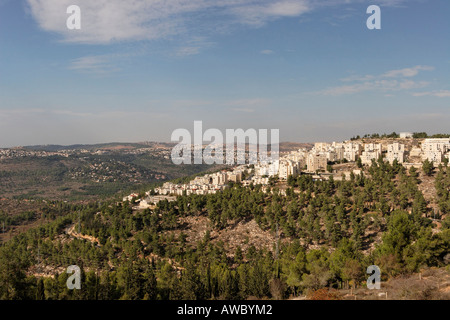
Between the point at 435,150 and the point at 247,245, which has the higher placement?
the point at 435,150

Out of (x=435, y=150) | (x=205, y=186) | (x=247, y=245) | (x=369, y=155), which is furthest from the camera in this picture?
(x=205, y=186)

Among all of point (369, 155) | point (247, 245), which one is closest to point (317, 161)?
point (369, 155)

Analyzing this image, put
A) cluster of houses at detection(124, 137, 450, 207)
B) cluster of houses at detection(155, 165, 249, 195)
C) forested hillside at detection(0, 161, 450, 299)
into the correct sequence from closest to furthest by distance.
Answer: forested hillside at detection(0, 161, 450, 299) → cluster of houses at detection(124, 137, 450, 207) → cluster of houses at detection(155, 165, 249, 195)

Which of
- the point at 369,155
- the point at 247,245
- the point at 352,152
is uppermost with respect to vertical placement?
the point at 352,152

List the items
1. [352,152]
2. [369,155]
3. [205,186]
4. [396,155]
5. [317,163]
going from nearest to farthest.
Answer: [396,155]
[369,155]
[205,186]
[317,163]
[352,152]

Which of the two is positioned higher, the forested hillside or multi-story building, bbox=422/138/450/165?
multi-story building, bbox=422/138/450/165

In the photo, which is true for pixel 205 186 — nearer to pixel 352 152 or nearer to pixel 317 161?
pixel 317 161

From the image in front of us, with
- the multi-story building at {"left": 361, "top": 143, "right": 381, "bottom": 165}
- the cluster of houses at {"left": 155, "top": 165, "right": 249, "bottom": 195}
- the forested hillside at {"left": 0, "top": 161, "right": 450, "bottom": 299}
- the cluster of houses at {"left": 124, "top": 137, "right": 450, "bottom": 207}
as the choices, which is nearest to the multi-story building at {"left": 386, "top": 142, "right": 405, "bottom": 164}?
the cluster of houses at {"left": 124, "top": 137, "right": 450, "bottom": 207}

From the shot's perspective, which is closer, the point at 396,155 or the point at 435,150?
the point at 435,150

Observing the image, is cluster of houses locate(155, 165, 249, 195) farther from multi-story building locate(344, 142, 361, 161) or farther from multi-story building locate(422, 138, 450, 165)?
multi-story building locate(422, 138, 450, 165)

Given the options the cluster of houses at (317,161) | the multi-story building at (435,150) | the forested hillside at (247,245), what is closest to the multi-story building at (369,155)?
the cluster of houses at (317,161)
